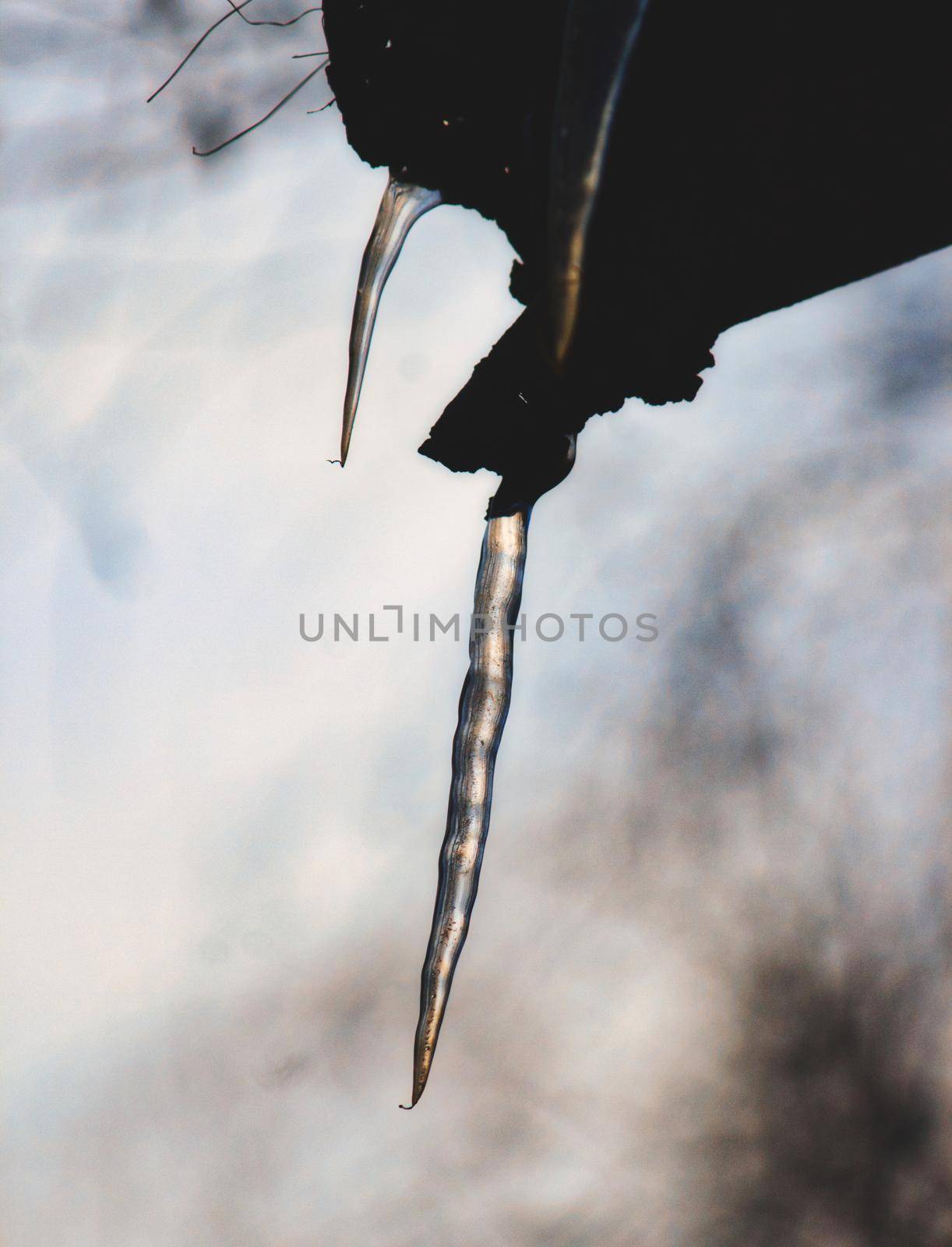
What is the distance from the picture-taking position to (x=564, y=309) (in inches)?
56.5

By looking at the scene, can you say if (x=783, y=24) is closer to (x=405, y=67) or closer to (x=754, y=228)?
(x=754, y=228)

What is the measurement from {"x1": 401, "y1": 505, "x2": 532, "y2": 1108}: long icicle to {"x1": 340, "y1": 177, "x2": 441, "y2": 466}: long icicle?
2.21 feet

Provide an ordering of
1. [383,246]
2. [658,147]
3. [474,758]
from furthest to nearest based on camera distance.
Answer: [474,758], [383,246], [658,147]

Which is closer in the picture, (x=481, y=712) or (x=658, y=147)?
(x=658, y=147)

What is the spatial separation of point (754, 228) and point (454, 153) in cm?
69

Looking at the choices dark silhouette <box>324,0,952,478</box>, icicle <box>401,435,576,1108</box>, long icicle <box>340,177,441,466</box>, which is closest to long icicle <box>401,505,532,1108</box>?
icicle <box>401,435,576,1108</box>

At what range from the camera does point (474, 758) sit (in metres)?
2.22

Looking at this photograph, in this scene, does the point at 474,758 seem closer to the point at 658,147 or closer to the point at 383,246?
the point at 383,246

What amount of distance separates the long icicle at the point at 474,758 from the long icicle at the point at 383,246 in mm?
674

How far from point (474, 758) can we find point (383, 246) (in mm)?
1273

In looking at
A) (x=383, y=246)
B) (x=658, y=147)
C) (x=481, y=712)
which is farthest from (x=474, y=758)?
(x=658, y=147)

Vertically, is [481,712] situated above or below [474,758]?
above

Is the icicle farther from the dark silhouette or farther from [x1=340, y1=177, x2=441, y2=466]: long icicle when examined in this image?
[x1=340, y1=177, x2=441, y2=466]: long icicle

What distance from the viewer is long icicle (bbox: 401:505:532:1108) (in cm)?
198
